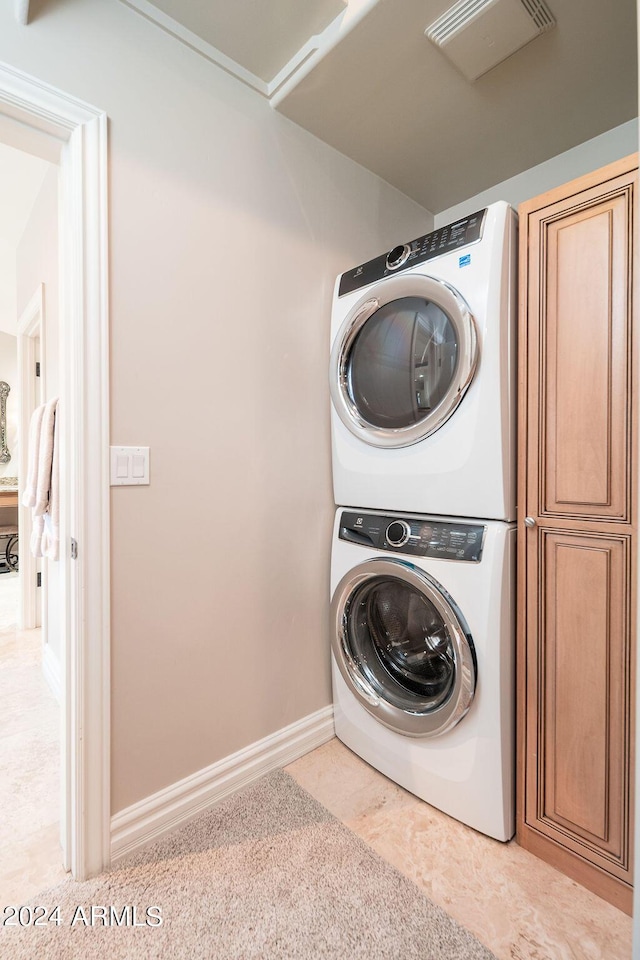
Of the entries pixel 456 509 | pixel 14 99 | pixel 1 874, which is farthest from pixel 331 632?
pixel 14 99

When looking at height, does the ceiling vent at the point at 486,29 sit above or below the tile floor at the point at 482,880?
above

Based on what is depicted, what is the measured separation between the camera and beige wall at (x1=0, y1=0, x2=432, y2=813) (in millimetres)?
1294

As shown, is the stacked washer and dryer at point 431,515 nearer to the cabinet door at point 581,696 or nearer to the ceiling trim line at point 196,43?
the cabinet door at point 581,696

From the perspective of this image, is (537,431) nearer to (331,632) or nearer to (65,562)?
(331,632)

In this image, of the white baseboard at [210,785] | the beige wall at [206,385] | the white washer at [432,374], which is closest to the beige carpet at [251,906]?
the white baseboard at [210,785]

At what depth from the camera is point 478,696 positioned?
1.30m

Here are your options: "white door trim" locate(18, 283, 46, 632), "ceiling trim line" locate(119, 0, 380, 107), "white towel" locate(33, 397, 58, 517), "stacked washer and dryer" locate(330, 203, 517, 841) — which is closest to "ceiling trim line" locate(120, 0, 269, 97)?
"ceiling trim line" locate(119, 0, 380, 107)

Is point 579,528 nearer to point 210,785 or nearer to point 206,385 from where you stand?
point 206,385

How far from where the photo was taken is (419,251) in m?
1.46

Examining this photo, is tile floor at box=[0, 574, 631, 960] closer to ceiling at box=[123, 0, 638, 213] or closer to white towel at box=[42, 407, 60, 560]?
white towel at box=[42, 407, 60, 560]

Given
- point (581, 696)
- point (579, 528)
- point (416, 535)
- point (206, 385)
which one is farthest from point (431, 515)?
point (206, 385)

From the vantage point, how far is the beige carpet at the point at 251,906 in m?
1.04

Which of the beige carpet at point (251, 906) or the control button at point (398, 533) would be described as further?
the control button at point (398, 533)

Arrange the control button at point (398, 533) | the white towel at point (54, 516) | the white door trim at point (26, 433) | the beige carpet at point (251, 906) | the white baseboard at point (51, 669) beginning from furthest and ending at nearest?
the white door trim at point (26, 433), the white baseboard at point (51, 669), the white towel at point (54, 516), the control button at point (398, 533), the beige carpet at point (251, 906)
